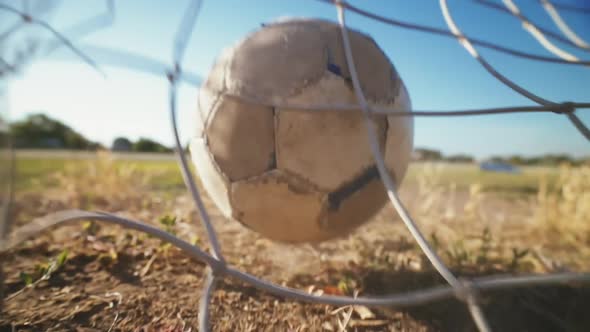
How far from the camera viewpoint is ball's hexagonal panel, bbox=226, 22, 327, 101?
1.23 m

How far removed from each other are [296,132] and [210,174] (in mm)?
445

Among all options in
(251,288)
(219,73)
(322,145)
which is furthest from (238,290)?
(219,73)

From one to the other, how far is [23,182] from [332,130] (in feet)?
18.1

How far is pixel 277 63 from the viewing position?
4.13ft

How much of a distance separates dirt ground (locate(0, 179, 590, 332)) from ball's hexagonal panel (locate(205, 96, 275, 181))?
22.0 inches

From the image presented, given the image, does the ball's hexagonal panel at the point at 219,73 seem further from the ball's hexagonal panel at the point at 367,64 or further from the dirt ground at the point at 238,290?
the dirt ground at the point at 238,290

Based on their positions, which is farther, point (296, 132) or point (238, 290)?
point (238, 290)

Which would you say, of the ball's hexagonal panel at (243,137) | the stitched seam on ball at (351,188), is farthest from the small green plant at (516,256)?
the ball's hexagonal panel at (243,137)

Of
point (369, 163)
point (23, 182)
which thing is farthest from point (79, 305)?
point (23, 182)

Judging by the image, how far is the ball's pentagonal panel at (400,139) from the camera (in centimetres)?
134

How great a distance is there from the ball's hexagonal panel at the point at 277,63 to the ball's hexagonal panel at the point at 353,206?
46 centimetres

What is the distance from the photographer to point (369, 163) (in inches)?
51.0

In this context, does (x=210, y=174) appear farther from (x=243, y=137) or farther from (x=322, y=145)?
(x=322, y=145)

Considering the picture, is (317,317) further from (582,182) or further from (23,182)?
(23,182)
